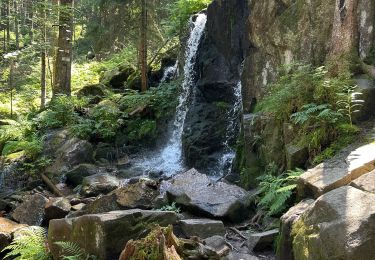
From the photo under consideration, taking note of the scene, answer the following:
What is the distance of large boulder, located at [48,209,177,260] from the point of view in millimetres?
5738

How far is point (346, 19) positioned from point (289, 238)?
15.8 ft

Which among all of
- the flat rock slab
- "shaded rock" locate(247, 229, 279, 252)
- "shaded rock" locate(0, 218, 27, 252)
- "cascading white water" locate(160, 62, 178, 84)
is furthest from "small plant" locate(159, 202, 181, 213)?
"cascading white water" locate(160, 62, 178, 84)

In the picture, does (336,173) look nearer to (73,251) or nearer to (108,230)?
(108,230)

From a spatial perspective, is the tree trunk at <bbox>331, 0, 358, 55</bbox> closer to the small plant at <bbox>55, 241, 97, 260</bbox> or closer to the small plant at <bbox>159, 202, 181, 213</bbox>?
the small plant at <bbox>159, 202, 181, 213</bbox>

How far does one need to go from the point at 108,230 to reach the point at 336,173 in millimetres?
3122

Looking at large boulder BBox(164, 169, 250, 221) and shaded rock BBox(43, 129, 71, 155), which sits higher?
large boulder BBox(164, 169, 250, 221)

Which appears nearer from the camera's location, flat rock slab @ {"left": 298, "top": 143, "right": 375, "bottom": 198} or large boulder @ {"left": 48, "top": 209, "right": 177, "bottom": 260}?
flat rock slab @ {"left": 298, "top": 143, "right": 375, "bottom": 198}

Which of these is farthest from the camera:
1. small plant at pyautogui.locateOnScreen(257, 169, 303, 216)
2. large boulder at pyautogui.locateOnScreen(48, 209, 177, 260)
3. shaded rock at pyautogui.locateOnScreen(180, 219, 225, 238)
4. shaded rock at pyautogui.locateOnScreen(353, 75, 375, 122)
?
shaded rock at pyautogui.locateOnScreen(353, 75, 375, 122)

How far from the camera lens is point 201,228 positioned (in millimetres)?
6445

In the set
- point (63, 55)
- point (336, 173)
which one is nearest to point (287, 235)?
point (336, 173)

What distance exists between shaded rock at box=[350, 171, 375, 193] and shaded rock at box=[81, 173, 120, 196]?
22.8 feet

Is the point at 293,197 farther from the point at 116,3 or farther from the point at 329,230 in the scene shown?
the point at 116,3

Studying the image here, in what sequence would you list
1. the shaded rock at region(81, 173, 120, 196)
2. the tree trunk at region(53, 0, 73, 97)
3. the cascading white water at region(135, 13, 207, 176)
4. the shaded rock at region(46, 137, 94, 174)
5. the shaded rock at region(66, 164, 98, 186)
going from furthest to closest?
the tree trunk at region(53, 0, 73, 97) → the cascading white water at region(135, 13, 207, 176) → the shaded rock at region(46, 137, 94, 174) → the shaded rock at region(66, 164, 98, 186) → the shaded rock at region(81, 173, 120, 196)

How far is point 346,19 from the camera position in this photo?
796cm
